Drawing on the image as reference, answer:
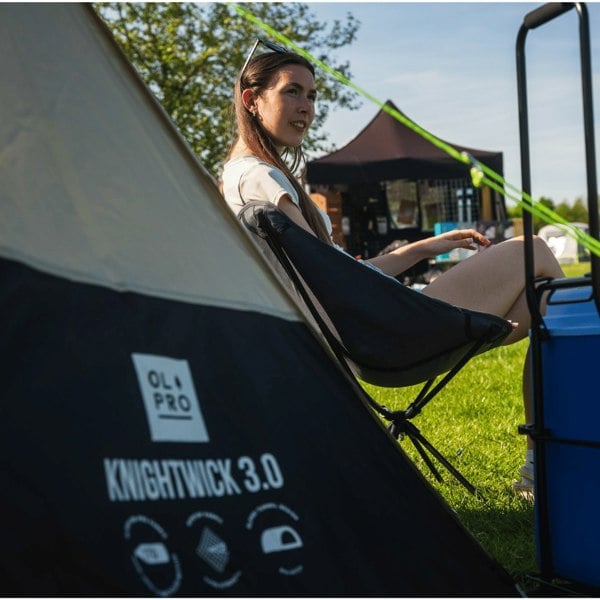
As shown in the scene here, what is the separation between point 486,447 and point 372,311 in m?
1.53

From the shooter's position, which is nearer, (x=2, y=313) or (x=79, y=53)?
(x=2, y=313)

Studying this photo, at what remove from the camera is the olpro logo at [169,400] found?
61.3 inches

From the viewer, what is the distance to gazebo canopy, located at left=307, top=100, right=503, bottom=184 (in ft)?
39.8

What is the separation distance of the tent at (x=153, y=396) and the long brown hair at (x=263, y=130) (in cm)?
89

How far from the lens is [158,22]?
16578 millimetres

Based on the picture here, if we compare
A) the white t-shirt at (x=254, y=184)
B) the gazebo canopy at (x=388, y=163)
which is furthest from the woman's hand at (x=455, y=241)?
the gazebo canopy at (x=388, y=163)

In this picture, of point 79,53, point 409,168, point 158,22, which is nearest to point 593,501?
point 79,53

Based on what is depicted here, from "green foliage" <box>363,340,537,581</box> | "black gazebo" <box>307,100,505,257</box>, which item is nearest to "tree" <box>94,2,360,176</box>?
"black gazebo" <box>307,100,505,257</box>

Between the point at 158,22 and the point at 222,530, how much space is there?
1614 cm

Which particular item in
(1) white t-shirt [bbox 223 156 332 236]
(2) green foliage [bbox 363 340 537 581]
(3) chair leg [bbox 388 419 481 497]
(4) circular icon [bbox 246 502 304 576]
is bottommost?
(2) green foliage [bbox 363 340 537 581]

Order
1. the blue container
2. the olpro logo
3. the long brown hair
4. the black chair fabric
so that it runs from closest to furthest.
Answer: the olpro logo
the blue container
the black chair fabric
the long brown hair

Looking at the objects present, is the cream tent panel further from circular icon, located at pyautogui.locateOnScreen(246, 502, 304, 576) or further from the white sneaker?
the white sneaker

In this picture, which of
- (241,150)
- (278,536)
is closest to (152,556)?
(278,536)

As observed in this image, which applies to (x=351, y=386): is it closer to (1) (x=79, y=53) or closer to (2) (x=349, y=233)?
(1) (x=79, y=53)
